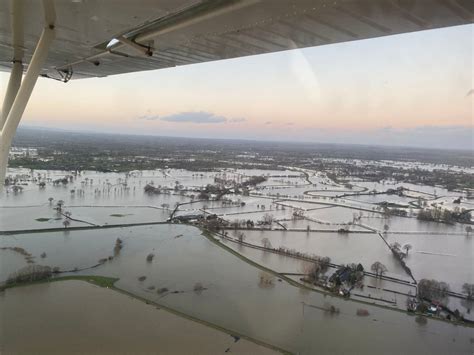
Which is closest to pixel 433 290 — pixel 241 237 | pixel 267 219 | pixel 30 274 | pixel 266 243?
pixel 266 243

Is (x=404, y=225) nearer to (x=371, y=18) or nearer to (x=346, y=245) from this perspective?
(x=346, y=245)

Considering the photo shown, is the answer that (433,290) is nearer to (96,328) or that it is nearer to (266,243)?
(266,243)

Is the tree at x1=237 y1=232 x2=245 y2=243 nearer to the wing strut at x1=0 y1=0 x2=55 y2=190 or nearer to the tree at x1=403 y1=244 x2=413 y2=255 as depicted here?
the tree at x1=403 y1=244 x2=413 y2=255

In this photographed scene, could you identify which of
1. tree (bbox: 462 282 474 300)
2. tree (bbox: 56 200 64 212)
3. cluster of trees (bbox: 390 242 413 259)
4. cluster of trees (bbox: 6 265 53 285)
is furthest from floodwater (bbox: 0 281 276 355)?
tree (bbox: 56 200 64 212)

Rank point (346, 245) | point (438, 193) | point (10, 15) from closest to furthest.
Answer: point (10, 15), point (346, 245), point (438, 193)

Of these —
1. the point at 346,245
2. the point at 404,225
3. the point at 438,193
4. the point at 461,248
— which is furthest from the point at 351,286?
the point at 438,193

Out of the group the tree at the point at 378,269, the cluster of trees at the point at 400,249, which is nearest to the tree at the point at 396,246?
the cluster of trees at the point at 400,249

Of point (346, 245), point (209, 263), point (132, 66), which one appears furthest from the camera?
point (346, 245)
